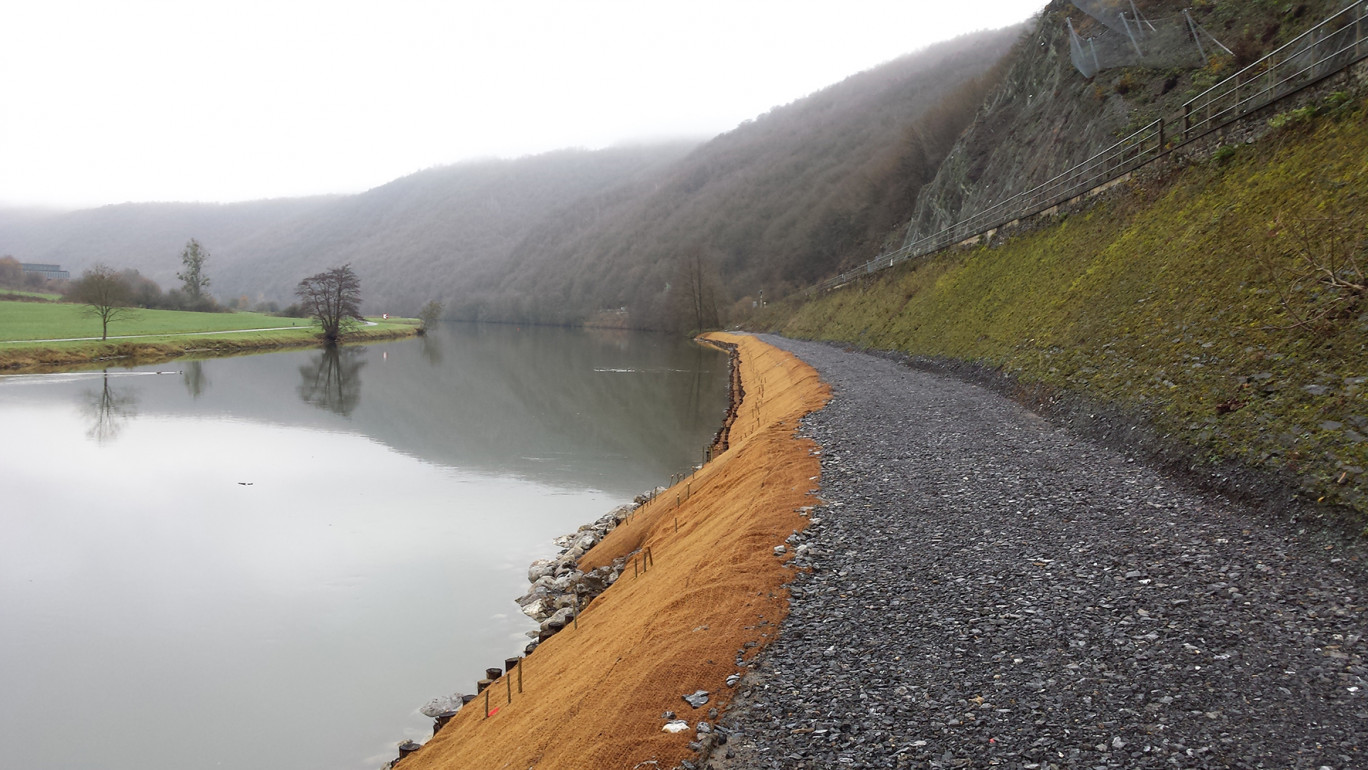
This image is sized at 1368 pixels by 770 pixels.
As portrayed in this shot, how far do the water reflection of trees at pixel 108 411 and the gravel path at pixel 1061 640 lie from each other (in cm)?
2924

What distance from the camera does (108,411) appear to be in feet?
102

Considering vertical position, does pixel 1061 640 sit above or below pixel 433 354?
below

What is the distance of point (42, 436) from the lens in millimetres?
25484

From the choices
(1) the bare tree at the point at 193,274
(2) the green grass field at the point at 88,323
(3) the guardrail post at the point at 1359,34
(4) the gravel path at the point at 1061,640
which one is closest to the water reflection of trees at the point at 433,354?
(2) the green grass field at the point at 88,323

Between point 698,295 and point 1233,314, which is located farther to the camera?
point 698,295

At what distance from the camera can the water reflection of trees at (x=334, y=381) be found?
36419mm

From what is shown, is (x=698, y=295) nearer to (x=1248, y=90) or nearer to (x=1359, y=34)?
(x=1248, y=90)

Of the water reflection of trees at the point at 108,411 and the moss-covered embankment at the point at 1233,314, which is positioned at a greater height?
the moss-covered embankment at the point at 1233,314

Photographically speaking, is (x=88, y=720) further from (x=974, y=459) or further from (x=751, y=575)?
(x=974, y=459)

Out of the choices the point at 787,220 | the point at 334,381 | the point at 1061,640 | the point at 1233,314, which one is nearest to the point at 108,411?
the point at 334,381

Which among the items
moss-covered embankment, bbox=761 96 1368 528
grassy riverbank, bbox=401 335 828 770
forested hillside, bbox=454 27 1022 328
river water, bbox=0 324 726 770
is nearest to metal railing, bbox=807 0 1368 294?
moss-covered embankment, bbox=761 96 1368 528

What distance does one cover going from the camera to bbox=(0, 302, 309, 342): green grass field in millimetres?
58375

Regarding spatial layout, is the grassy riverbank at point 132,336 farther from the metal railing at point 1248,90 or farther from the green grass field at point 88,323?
the metal railing at point 1248,90

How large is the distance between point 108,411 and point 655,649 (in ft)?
117
